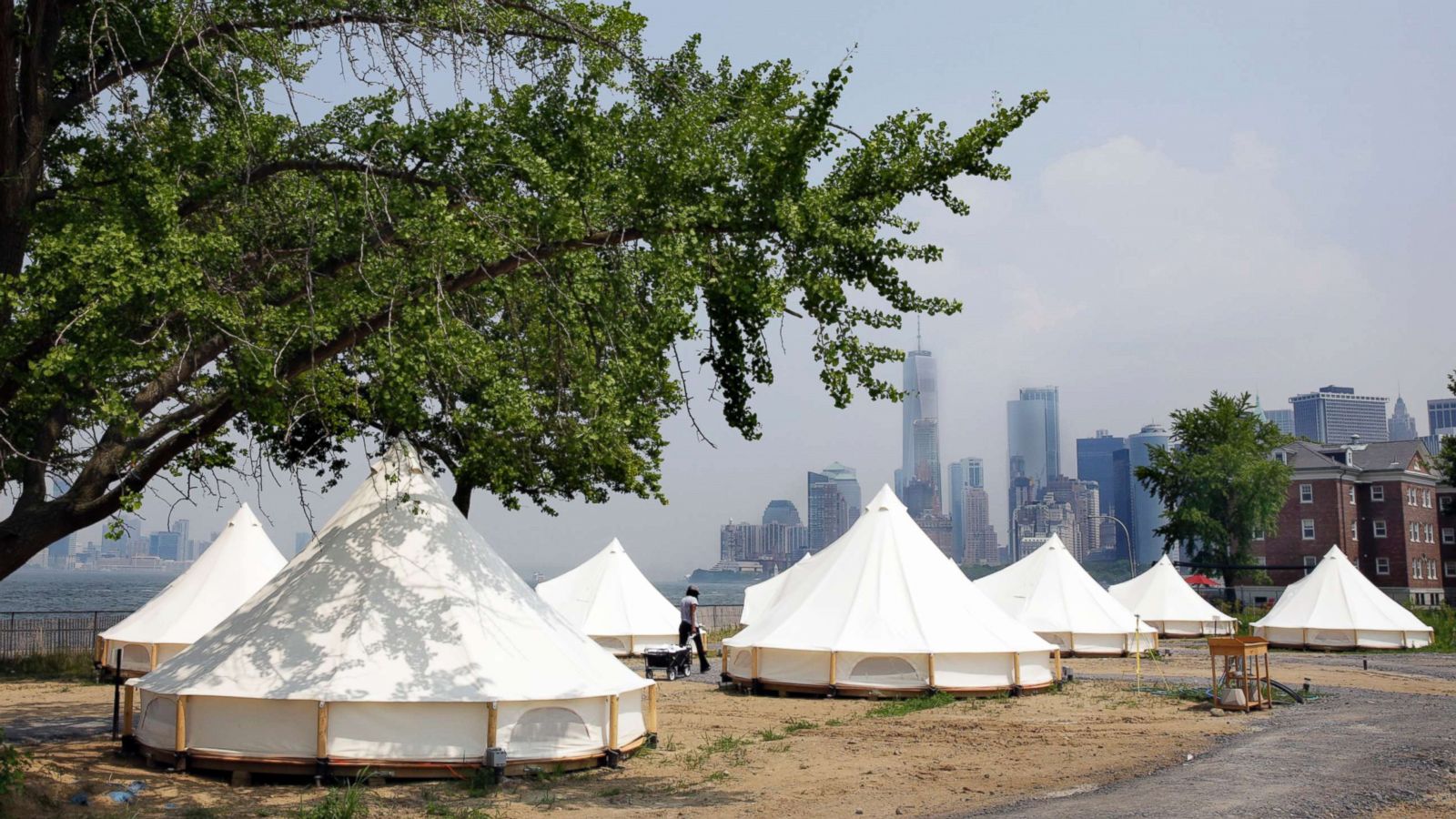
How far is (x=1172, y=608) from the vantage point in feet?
131

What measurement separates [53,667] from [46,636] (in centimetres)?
339

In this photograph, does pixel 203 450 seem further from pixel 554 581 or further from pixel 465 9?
pixel 554 581

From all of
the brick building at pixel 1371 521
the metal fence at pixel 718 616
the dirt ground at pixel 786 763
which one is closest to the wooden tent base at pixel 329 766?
the dirt ground at pixel 786 763

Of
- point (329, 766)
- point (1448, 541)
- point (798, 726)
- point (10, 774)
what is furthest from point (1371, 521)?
point (10, 774)

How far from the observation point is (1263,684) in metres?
20.4

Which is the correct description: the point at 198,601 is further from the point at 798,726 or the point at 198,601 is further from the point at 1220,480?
the point at 1220,480

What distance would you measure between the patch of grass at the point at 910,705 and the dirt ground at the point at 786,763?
204mm

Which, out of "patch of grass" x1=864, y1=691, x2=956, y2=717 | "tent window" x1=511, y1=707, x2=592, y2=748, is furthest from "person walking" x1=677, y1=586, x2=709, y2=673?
"tent window" x1=511, y1=707, x2=592, y2=748

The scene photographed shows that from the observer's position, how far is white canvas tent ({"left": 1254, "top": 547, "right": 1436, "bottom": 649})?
112 feet

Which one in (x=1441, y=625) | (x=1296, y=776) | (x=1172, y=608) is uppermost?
(x=1172, y=608)

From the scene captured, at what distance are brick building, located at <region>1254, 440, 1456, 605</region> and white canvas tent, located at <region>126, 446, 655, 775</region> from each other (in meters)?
70.7

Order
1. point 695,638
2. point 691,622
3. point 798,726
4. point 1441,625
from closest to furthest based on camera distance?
1. point 798,726
2. point 691,622
3. point 695,638
4. point 1441,625

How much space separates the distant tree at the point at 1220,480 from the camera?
63.3 m

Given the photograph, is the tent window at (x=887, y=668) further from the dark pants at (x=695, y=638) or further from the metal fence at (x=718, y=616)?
the metal fence at (x=718, y=616)
